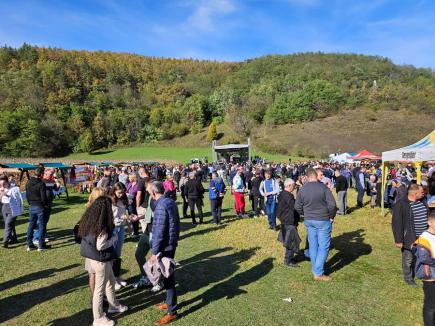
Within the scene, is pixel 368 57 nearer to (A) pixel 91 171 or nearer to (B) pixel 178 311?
(A) pixel 91 171

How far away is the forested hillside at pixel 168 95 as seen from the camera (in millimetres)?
70188

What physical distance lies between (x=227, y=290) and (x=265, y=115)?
72219mm

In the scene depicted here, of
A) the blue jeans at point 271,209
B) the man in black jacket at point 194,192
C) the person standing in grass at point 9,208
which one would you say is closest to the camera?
the person standing in grass at point 9,208

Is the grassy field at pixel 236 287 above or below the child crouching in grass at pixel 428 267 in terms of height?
below

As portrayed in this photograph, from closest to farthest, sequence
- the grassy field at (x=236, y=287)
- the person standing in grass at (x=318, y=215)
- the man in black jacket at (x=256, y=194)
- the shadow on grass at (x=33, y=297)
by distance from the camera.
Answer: the grassy field at (x=236, y=287) → the shadow on grass at (x=33, y=297) → the person standing in grass at (x=318, y=215) → the man in black jacket at (x=256, y=194)

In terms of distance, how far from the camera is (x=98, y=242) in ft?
12.3

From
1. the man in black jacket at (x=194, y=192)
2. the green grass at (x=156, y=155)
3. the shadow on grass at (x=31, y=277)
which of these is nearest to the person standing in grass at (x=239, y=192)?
the man in black jacket at (x=194, y=192)

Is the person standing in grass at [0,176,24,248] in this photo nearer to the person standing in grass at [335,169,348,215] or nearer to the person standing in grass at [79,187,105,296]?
the person standing in grass at [79,187,105,296]

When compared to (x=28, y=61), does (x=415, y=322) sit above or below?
below

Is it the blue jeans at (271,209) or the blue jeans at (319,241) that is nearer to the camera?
the blue jeans at (319,241)

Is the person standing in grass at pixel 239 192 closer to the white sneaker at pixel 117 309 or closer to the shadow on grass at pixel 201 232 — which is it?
the shadow on grass at pixel 201 232

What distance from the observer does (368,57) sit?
11519 cm

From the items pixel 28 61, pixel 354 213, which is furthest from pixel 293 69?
pixel 354 213

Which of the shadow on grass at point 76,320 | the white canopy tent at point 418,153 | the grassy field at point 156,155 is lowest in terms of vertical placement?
the grassy field at point 156,155
